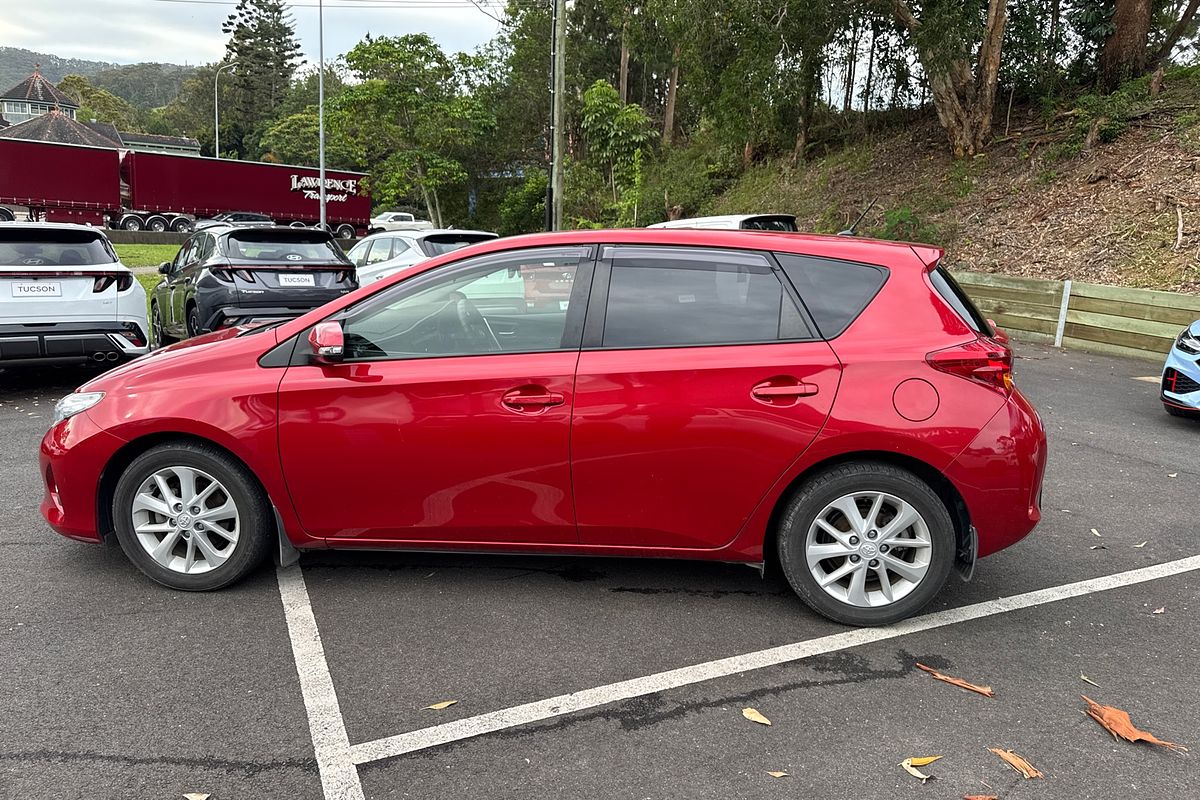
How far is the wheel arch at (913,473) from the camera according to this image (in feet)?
11.8

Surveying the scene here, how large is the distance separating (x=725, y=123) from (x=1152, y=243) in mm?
11213

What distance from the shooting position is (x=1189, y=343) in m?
7.71

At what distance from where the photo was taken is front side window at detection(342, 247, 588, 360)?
3811 millimetres

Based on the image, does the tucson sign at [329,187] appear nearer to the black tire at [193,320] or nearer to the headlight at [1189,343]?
the black tire at [193,320]

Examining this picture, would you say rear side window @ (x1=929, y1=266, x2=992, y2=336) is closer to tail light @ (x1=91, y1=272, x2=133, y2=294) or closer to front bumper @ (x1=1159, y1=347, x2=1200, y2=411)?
front bumper @ (x1=1159, y1=347, x2=1200, y2=411)

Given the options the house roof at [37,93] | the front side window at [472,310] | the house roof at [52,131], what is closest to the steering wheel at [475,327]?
the front side window at [472,310]

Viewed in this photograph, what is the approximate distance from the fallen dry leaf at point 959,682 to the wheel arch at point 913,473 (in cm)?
58

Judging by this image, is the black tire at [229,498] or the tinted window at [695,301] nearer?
the tinted window at [695,301]

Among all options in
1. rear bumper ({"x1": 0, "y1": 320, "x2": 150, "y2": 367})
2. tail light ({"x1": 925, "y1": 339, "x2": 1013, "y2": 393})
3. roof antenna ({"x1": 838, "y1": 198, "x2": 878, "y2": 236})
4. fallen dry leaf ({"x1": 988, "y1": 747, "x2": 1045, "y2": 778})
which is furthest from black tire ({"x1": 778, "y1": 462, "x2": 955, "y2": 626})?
rear bumper ({"x1": 0, "y1": 320, "x2": 150, "y2": 367})

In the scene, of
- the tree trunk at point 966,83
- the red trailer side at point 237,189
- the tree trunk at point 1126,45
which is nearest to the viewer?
the tree trunk at point 966,83

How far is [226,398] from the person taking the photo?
12.5 ft

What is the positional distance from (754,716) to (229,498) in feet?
7.99

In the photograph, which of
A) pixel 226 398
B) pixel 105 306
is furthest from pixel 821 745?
pixel 105 306

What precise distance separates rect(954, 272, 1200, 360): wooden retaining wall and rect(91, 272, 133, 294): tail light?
1206cm
